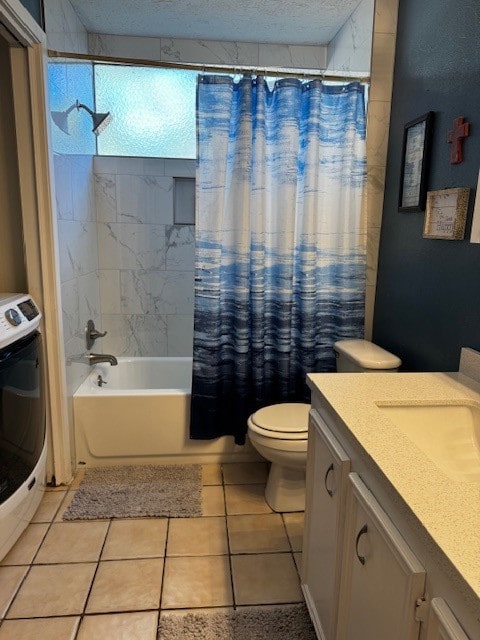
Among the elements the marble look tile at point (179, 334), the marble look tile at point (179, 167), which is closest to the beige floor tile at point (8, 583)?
the marble look tile at point (179, 334)

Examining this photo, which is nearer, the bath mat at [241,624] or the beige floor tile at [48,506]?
the bath mat at [241,624]

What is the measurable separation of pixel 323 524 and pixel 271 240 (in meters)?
1.41

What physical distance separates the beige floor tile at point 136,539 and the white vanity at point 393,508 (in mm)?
680

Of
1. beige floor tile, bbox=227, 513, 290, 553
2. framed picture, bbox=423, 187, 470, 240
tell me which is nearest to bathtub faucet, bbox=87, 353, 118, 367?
beige floor tile, bbox=227, 513, 290, 553

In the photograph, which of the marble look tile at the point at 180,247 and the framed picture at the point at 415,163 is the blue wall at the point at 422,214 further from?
the marble look tile at the point at 180,247

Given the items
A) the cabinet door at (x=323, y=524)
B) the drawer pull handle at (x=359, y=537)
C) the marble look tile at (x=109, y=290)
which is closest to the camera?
the drawer pull handle at (x=359, y=537)

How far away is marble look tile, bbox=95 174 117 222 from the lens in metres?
3.02

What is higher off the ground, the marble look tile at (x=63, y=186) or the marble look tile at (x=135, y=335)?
the marble look tile at (x=63, y=186)

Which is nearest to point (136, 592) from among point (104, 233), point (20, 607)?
point (20, 607)

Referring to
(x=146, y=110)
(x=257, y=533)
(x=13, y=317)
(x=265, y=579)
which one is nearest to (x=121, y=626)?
(x=265, y=579)

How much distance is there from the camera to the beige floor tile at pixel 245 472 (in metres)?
2.47

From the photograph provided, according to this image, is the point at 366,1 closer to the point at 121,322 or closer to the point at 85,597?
the point at 121,322

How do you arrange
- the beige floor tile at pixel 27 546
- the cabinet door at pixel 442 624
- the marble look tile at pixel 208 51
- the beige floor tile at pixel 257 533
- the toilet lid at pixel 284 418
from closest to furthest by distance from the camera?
the cabinet door at pixel 442 624, the beige floor tile at pixel 27 546, the beige floor tile at pixel 257 533, the toilet lid at pixel 284 418, the marble look tile at pixel 208 51

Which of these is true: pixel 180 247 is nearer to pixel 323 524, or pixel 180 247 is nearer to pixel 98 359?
pixel 98 359
